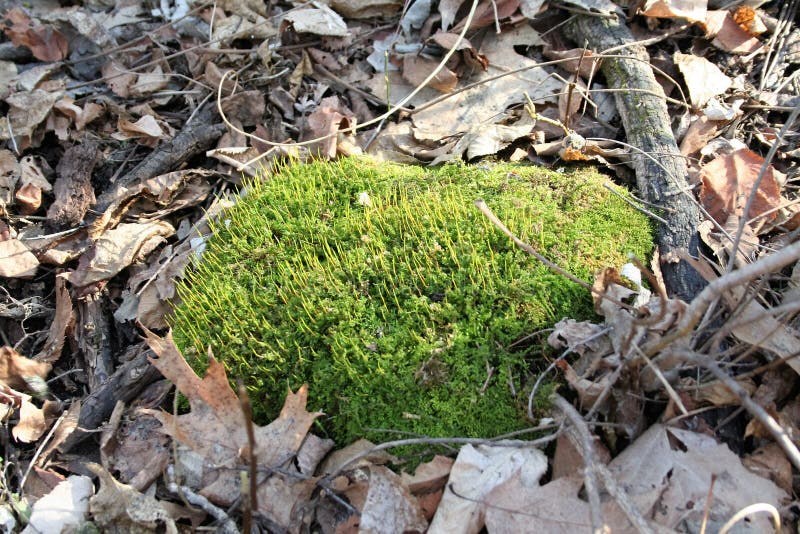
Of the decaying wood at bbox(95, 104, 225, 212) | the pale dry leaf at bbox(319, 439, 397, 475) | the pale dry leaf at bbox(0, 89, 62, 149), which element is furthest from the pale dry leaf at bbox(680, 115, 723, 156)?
the pale dry leaf at bbox(0, 89, 62, 149)

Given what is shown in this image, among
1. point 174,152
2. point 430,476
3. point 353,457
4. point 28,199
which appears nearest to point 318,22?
point 174,152

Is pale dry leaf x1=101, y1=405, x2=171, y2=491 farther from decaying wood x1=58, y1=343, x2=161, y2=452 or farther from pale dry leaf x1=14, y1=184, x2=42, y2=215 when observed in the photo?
pale dry leaf x1=14, y1=184, x2=42, y2=215

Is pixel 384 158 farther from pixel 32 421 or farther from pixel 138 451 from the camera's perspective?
pixel 32 421

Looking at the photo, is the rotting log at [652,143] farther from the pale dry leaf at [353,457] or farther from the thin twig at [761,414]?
the pale dry leaf at [353,457]

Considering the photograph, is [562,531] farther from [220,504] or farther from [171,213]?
[171,213]

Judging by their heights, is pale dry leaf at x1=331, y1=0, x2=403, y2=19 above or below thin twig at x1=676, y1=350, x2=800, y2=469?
above

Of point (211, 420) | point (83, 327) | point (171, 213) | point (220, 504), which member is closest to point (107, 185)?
point (171, 213)

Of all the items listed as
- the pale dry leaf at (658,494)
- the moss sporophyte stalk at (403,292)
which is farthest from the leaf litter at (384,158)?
the moss sporophyte stalk at (403,292)
